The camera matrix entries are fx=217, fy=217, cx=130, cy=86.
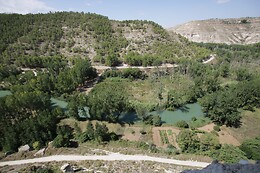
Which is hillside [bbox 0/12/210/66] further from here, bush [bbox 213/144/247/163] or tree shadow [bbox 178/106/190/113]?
bush [bbox 213/144/247/163]

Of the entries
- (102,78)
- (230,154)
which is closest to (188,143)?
(230,154)

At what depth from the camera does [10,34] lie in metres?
101

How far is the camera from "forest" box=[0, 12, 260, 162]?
1720 inches

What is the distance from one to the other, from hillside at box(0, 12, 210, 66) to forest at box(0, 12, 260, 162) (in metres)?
A: 0.45

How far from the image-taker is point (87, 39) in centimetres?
10481

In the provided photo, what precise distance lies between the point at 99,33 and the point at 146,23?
2697cm

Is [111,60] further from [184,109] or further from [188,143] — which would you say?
[188,143]

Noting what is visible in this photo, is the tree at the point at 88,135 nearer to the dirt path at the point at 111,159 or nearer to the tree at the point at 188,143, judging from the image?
the dirt path at the point at 111,159

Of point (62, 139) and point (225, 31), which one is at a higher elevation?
point (225, 31)

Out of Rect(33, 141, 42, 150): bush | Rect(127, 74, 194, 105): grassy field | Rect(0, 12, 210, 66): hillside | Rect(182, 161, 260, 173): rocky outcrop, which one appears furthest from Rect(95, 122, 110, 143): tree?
Rect(0, 12, 210, 66): hillside

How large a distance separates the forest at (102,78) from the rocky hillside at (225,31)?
106ft

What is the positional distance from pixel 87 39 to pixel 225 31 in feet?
408

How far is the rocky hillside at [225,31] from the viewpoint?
16962 centimetres

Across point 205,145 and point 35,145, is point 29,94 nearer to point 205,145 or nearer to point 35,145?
point 35,145
